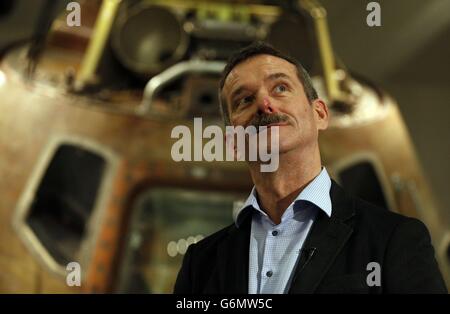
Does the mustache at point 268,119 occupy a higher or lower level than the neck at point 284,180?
higher

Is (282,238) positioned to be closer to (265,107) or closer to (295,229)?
(295,229)

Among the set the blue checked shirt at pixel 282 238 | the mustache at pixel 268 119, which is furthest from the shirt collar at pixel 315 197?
the mustache at pixel 268 119

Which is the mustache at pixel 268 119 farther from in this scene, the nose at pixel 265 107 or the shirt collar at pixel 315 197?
the shirt collar at pixel 315 197

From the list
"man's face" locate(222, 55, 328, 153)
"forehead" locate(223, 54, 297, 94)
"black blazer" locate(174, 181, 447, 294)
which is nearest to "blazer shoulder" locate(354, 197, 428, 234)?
"black blazer" locate(174, 181, 447, 294)

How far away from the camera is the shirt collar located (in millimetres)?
864

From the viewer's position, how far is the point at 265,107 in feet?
2.91

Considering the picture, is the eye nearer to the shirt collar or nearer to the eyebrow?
the eyebrow

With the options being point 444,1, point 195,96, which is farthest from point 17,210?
point 444,1

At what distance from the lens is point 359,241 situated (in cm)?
84

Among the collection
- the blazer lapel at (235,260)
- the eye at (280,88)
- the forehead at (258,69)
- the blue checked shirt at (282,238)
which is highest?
the forehead at (258,69)

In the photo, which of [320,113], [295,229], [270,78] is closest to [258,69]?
[270,78]

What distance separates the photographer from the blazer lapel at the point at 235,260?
0.85m

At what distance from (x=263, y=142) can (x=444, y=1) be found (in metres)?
1.90
